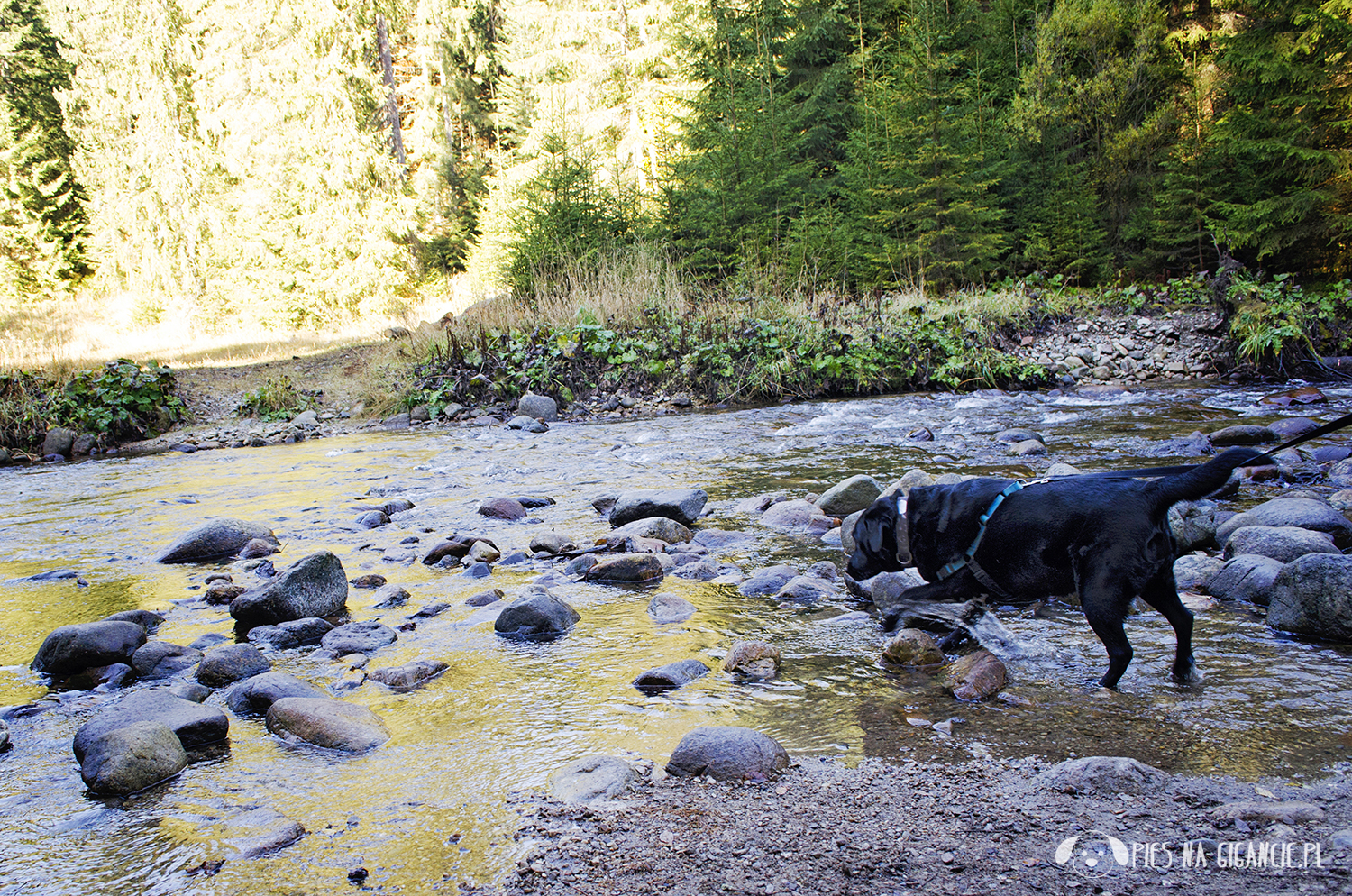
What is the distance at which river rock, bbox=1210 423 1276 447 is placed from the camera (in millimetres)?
6543

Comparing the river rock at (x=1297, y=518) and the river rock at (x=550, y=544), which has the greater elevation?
the river rock at (x=550, y=544)

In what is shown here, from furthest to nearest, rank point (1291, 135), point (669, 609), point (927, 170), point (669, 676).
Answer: point (927, 170) → point (1291, 135) → point (669, 609) → point (669, 676)

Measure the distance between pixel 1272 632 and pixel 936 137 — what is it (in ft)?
43.9

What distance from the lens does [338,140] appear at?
83.9ft

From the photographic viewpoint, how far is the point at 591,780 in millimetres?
2264

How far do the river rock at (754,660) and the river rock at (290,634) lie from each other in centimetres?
207

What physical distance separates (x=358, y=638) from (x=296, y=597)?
55cm

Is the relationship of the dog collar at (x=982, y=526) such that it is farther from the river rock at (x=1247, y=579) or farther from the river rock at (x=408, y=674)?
the river rock at (x=408, y=674)

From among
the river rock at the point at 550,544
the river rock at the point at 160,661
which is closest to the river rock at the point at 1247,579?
the river rock at the point at 550,544

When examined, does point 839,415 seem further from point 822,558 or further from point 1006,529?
point 1006,529

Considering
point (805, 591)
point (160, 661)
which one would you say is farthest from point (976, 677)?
point (160, 661)

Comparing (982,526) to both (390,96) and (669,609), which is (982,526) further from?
(390,96)

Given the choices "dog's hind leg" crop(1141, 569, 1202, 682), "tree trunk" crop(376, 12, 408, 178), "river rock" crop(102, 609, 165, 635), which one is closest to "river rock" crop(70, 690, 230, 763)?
"river rock" crop(102, 609, 165, 635)

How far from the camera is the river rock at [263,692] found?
291cm
